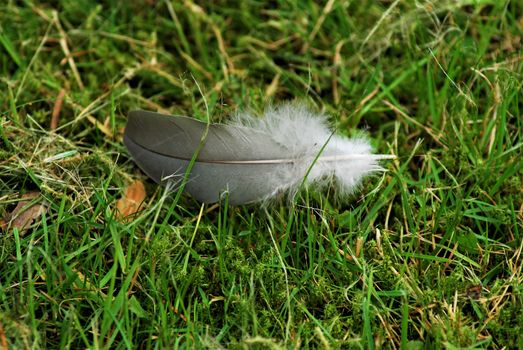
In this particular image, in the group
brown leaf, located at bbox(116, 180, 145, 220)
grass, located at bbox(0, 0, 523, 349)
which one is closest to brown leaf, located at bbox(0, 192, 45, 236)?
grass, located at bbox(0, 0, 523, 349)

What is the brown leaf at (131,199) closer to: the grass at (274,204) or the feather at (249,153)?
the grass at (274,204)

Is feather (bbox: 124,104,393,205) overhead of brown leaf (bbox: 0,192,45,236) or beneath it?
overhead

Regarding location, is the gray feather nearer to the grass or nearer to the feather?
the feather

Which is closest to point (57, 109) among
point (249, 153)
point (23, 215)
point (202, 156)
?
point (23, 215)

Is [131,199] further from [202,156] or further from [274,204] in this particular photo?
[274,204]

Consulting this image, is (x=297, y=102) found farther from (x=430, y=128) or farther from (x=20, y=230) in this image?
(x=20, y=230)

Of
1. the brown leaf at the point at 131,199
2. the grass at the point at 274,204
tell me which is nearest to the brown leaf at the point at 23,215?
the grass at the point at 274,204
